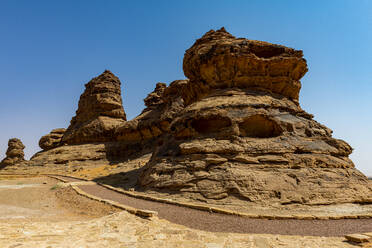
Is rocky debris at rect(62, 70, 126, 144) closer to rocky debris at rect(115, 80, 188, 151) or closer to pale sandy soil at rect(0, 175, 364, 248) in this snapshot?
rocky debris at rect(115, 80, 188, 151)

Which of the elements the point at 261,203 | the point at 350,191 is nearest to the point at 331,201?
the point at 350,191

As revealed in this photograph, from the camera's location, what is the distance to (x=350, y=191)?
954cm

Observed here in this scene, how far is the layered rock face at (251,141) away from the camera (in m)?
9.51

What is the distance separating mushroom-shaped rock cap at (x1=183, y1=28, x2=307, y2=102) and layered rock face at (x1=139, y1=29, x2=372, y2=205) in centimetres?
7

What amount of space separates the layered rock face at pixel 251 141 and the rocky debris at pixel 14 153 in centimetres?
4005

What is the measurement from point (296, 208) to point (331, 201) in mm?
1712

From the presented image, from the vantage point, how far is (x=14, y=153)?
132 ft

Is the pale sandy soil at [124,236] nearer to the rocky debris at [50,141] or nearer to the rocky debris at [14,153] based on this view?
the rocky debris at [50,141]

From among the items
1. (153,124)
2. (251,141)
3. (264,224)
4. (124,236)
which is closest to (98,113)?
(153,124)

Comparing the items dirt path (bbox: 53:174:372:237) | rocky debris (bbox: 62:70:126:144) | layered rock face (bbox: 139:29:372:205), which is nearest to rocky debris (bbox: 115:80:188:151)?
rocky debris (bbox: 62:70:126:144)

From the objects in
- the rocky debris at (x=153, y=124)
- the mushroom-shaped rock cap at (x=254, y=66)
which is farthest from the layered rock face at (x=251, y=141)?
the rocky debris at (x=153, y=124)

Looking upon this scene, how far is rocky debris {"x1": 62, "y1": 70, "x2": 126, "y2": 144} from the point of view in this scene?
3275 cm

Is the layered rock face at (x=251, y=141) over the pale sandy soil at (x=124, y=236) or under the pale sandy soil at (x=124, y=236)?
over

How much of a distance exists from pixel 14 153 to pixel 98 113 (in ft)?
65.2
